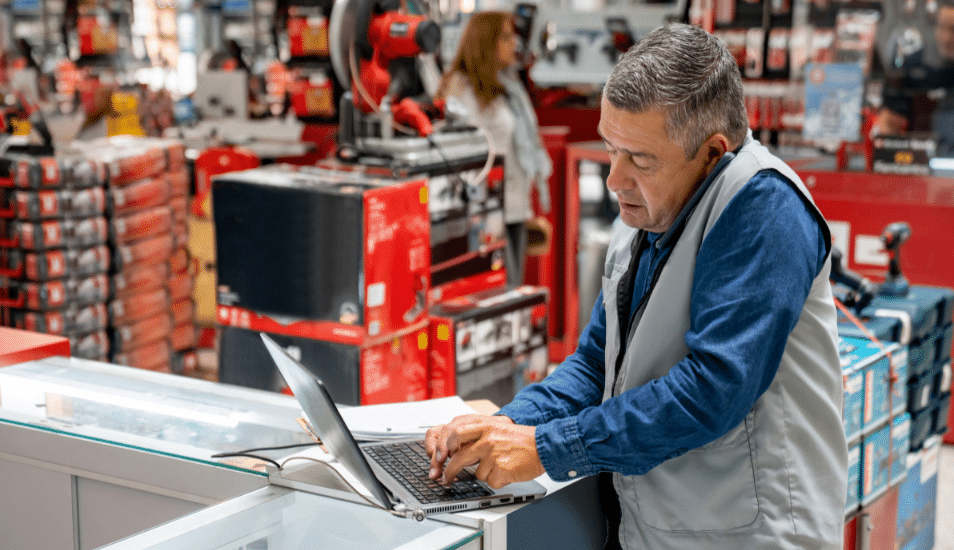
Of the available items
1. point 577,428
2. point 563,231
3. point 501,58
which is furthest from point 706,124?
point 563,231

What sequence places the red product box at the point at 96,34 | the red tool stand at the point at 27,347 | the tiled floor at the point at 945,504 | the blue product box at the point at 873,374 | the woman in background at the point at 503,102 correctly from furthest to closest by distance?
the red product box at the point at 96,34 → the woman in background at the point at 503,102 → the tiled floor at the point at 945,504 → the blue product box at the point at 873,374 → the red tool stand at the point at 27,347

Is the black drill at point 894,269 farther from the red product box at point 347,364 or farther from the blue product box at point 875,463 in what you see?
the red product box at point 347,364

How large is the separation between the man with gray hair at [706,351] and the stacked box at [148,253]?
4.05 metres

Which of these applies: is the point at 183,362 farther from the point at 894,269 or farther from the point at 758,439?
the point at 758,439

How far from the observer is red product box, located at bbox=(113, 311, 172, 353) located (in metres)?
5.33

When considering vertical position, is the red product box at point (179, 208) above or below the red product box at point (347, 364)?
above

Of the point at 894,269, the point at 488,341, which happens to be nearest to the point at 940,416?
the point at 894,269

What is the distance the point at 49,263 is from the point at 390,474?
3818 millimetres

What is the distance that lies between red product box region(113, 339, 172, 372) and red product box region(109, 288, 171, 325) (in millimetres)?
164

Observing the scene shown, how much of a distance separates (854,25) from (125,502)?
5668mm

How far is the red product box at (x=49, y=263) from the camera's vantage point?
4.94m

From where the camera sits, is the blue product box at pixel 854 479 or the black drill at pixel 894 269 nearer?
the blue product box at pixel 854 479

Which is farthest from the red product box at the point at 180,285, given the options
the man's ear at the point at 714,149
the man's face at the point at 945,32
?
the man's face at the point at 945,32

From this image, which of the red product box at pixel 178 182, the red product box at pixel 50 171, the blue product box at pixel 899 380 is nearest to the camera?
the blue product box at pixel 899 380
